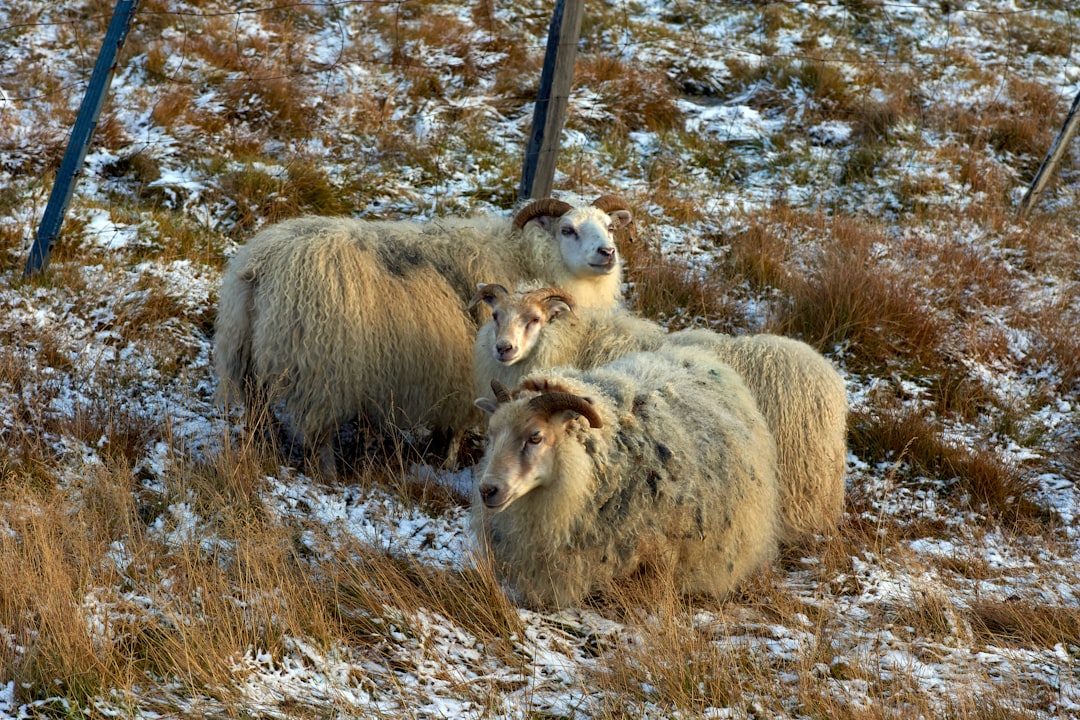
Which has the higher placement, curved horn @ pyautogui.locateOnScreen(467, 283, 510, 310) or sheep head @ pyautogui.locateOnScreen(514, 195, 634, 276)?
sheep head @ pyautogui.locateOnScreen(514, 195, 634, 276)

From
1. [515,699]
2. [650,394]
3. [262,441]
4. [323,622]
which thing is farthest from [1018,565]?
[262,441]

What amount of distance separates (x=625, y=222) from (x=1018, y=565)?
317cm

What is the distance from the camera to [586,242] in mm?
5891

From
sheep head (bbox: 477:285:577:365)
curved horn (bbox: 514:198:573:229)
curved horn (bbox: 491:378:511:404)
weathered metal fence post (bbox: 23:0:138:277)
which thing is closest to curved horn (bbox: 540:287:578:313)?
sheep head (bbox: 477:285:577:365)

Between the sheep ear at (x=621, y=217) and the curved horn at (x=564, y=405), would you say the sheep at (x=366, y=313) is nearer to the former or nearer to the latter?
the sheep ear at (x=621, y=217)

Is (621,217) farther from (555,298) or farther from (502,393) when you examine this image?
(502,393)

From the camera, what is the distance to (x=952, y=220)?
8.89 metres

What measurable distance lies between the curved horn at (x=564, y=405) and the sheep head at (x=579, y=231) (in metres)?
1.98

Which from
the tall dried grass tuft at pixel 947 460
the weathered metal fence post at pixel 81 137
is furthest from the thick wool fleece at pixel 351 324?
the tall dried grass tuft at pixel 947 460

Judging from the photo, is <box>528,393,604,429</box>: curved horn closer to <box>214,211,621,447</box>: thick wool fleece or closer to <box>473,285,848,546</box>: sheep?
<box>473,285,848,546</box>: sheep

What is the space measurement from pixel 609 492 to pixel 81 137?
441 centimetres

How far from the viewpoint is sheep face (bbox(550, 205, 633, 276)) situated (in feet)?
19.2

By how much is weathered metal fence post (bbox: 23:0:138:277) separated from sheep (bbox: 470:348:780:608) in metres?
3.70

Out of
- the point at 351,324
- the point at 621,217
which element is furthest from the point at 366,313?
the point at 621,217
